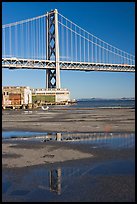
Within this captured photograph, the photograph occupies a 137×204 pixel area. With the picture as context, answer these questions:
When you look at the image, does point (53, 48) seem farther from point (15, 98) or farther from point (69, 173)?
point (69, 173)

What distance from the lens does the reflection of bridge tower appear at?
21.1 ft

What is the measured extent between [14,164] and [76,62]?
3927 inches

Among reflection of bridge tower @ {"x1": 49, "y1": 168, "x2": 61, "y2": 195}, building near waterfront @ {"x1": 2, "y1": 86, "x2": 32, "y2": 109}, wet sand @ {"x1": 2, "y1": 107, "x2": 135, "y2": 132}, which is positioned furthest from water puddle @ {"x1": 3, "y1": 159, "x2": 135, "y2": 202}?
building near waterfront @ {"x1": 2, "y1": 86, "x2": 32, "y2": 109}

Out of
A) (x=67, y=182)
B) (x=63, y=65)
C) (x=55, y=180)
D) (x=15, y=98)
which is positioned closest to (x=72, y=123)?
(x=55, y=180)

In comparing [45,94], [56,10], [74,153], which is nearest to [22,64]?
[45,94]

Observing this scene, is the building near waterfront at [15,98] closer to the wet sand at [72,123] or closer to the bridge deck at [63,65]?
the bridge deck at [63,65]

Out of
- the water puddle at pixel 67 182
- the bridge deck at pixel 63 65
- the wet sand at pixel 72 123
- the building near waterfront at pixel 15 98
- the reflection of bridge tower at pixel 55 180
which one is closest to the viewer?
the water puddle at pixel 67 182

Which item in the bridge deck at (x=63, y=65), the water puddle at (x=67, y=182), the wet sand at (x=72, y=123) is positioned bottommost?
the water puddle at (x=67, y=182)

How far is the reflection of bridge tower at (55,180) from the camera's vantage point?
21.1 feet

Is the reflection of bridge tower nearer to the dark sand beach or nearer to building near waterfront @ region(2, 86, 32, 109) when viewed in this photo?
the dark sand beach

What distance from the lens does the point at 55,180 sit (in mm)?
7070

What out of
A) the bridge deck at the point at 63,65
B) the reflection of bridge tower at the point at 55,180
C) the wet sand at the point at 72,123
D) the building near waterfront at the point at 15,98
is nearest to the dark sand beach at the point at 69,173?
the reflection of bridge tower at the point at 55,180

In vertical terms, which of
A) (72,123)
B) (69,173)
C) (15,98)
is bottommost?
(69,173)

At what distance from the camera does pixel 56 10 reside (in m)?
112
